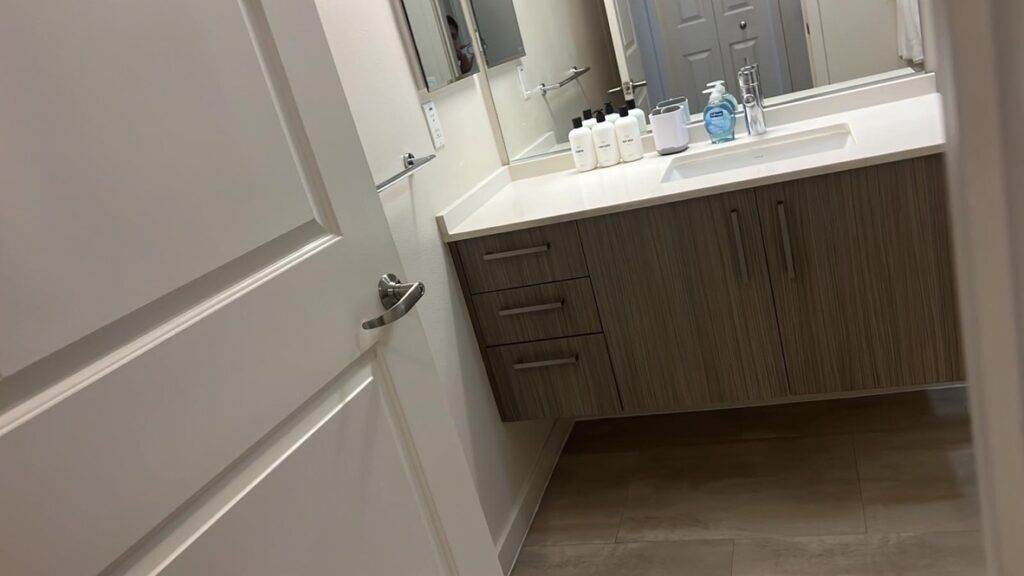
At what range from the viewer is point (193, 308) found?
2.90 ft

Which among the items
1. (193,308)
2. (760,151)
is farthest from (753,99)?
A: (193,308)

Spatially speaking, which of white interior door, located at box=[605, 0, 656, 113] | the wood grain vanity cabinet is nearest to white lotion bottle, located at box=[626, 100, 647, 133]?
white interior door, located at box=[605, 0, 656, 113]

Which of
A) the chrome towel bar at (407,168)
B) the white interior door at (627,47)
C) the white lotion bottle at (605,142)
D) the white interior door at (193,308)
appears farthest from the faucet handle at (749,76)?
the white interior door at (193,308)

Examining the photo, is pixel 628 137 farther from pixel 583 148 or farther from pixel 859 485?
pixel 859 485

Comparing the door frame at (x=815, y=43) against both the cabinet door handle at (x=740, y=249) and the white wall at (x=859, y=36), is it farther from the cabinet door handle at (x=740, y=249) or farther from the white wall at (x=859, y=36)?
the cabinet door handle at (x=740, y=249)

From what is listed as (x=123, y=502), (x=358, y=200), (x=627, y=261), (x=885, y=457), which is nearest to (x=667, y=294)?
(x=627, y=261)

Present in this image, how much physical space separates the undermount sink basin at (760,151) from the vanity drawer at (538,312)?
370 mm

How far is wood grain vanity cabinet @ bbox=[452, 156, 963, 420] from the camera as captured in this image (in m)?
1.67

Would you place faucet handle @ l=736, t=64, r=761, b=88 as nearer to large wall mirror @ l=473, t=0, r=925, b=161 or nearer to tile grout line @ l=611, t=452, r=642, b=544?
large wall mirror @ l=473, t=0, r=925, b=161

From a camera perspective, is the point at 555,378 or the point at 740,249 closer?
the point at 740,249

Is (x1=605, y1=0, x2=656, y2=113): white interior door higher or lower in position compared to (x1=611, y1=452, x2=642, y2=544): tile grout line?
higher

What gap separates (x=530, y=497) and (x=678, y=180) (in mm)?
990

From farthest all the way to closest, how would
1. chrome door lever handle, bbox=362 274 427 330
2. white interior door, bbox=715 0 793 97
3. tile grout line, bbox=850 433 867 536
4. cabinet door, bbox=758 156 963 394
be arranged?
white interior door, bbox=715 0 793 97
tile grout line, bbox=850 433 867 536
cabinet door, bbox=758 156 963 394
chrome door lever handle, bbox=362 274 427 330

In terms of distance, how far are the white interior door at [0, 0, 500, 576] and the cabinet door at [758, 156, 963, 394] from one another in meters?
0.96
